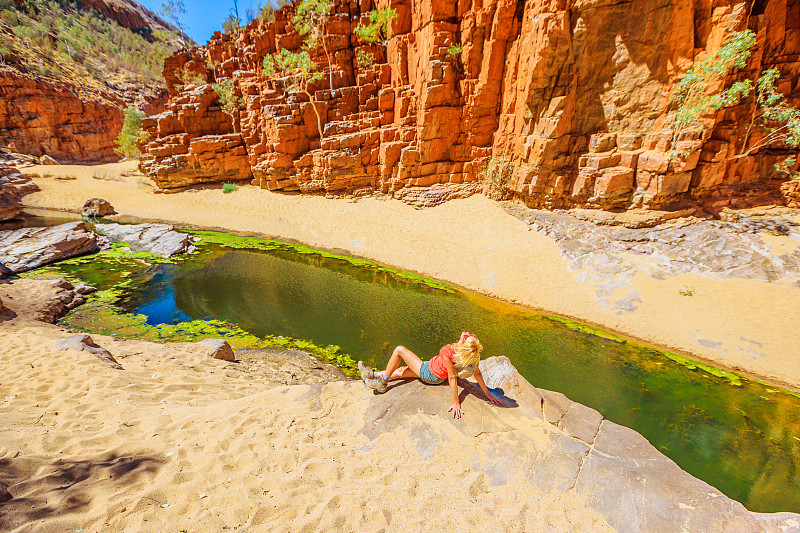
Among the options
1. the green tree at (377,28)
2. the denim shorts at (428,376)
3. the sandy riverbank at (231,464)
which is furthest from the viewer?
the green tree at (377,28)

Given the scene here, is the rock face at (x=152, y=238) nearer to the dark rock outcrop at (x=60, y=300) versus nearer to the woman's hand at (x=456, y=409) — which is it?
the dark rock outcrop at (x=60, y=300)

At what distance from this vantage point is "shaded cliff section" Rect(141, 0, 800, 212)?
1214 cm

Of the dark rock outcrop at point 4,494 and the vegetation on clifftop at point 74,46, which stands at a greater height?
the vegetation on clifftop at point 74,46

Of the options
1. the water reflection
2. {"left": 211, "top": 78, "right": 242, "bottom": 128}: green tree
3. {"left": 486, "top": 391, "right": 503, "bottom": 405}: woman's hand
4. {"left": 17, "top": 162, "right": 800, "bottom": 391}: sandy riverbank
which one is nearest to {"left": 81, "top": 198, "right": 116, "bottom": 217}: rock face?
{"left": 17, "top": 162, "right": 800, "bottom": 391}: sandy riverbank

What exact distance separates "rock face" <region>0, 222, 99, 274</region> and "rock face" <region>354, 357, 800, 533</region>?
1619 centimetres

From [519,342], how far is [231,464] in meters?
8.32

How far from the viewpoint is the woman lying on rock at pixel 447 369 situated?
4406 millimetres

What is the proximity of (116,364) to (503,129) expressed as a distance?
19.9 meters

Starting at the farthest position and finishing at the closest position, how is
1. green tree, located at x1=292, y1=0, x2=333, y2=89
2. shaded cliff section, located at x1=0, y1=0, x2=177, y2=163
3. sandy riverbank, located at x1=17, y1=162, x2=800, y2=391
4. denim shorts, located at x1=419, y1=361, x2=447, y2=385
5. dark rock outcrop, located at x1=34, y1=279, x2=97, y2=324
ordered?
shaded cliff section, located at x1=0, y1=0, x2=177, y2=163 → green tree, located at x1=292, y1=0, x2=333, y2=89 → sandy riverbank, located at x1=17, y1=162, x2=800, y2=391 → dark rock outcrop, located at x1=34, y1=279, x2=97, y2=324 → denim shorts, located at x1=419, y1=361, x2=447, y2=385

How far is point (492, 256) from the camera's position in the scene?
14133 mm

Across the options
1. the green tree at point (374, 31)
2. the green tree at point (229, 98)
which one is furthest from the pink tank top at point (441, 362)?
the green tree at point (229, 98)

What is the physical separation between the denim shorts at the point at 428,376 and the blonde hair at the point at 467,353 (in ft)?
1.69

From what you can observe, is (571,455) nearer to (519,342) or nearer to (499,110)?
(519,342)

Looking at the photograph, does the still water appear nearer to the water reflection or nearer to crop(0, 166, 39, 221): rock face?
the water reflection
